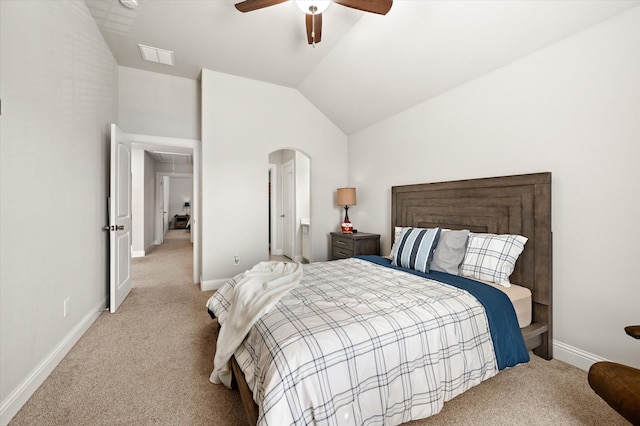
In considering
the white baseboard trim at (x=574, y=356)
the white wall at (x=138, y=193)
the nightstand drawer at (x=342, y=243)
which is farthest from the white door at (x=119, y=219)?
the white baseboard trim at (x=574, y=356)

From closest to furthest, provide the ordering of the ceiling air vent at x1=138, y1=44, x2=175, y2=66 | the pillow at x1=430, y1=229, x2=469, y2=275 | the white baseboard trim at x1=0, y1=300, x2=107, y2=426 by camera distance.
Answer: the white baseboard trim at x1=0, y1=300, x2=107, y2=426, the pillow at x1=430, y1=229, x2=469, y2=275, the ceiling air vent at x1=138, y1=44, x2=175, y2=66

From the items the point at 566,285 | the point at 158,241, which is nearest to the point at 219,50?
the point at 566,285

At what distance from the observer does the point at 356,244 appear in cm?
374

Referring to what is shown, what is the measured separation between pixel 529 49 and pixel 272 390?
3.00 meters

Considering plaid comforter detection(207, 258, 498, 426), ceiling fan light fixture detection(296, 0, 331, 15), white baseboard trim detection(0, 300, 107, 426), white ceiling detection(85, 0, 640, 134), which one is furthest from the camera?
white ceiling detection(85, 0, 640, 134)

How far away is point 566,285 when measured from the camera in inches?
81.0

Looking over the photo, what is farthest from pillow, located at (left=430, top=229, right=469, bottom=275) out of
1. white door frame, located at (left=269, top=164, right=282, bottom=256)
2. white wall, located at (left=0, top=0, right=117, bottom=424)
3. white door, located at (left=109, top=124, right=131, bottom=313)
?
white door frame, located at (left=269, top=164, right=282, bottom=256)

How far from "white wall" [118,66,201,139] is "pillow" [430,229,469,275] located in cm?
364

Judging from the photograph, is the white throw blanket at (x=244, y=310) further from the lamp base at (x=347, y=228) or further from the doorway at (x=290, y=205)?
the doorway at (x=290, y=205)

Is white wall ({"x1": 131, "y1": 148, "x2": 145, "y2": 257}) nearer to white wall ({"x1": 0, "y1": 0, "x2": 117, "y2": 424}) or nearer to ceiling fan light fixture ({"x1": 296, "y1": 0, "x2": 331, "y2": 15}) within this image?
white wall ({"x1": 0, "y1": 0, "x2": 117, "y2": 424})

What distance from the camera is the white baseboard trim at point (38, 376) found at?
146 centimetres

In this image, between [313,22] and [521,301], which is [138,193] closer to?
[313,22]

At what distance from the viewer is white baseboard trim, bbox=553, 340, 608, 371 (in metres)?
1.92

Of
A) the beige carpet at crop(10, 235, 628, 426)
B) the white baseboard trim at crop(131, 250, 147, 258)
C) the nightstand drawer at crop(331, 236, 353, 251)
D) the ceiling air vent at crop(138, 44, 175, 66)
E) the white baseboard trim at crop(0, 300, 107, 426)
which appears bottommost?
the beige carpet at crop(10, 235, 628, 426)
